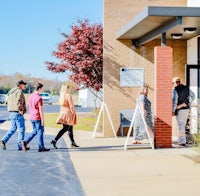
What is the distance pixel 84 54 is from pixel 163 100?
24.8 feet

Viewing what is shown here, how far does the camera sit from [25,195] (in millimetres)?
7457

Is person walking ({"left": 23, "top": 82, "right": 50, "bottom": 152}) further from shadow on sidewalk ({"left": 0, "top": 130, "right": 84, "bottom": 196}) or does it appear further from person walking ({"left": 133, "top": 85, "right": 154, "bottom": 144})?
person walking ({"left": 133, "top": 85, "right": 154, "bottom": 144})

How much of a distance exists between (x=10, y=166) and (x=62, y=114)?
9.82 ft

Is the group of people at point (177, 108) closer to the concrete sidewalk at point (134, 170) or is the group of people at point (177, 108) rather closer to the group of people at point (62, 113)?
the group of people at point (62, 113)

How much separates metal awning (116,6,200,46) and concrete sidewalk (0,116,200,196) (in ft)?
11.1

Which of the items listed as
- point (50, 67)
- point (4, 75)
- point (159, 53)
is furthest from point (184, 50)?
point (4, 75)

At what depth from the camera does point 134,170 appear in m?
9.58

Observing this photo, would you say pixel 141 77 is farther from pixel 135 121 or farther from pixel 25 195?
pixel 25 195

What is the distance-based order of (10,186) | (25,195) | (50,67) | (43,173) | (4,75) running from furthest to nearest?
(4,75) < (50,67) < (43,173) < (10,186) < (25,195)

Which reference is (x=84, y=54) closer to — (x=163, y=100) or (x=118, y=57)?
(x=118, y=57)

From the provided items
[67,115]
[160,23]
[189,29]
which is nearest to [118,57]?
[189,29]

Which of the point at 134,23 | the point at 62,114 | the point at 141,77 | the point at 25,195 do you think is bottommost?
the point at 25,195

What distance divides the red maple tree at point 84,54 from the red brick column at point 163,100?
664cm

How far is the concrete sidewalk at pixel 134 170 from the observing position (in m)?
7.80
